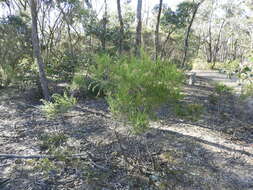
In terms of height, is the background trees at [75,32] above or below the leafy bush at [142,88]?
above

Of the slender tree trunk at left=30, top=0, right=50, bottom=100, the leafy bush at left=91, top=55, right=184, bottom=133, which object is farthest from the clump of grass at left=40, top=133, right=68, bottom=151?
the slender tree trunk at left=30, top=0, right=50, bottom=100

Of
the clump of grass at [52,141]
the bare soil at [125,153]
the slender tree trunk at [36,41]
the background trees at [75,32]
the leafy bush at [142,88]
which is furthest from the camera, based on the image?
Answer: the background trees at [75,32]

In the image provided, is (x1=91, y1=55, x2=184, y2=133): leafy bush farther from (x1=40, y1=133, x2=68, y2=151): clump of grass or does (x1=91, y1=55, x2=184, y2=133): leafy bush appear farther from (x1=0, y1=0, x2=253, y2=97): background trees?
(x1=40, y1=133, x2=68, y2=151): clump of grass

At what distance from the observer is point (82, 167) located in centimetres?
263

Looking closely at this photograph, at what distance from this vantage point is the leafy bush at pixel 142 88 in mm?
2092

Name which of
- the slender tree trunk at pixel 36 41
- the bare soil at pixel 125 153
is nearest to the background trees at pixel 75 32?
the slender tree trunk at pixel 36 41

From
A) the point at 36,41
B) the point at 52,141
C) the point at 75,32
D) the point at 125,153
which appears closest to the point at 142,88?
the point at 125,153

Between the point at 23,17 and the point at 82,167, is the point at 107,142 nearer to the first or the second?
the point at 82,167

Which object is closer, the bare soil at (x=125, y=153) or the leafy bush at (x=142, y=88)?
the leafy bush at (x=142, y=88)

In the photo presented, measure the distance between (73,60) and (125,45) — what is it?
22.8 feet

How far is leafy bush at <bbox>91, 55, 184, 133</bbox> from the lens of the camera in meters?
2.09

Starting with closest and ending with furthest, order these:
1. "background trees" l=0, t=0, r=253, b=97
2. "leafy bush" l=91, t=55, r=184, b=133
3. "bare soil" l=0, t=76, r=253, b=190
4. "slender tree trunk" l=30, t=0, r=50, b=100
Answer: "leafy bush" l=91, t=55, r=184, b=133 → "bare soil" l=0, t=76, r=253, b=190 → "slender tree trunk" l=30, t=0, r=50, b=100 → "background trees" l=0, t=0, r=253, b=97

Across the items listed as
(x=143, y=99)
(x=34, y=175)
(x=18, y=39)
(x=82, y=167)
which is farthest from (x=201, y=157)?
(x=18, y=39)

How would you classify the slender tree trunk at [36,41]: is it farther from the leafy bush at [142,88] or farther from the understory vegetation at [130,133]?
the leafy bush at [142,88]
